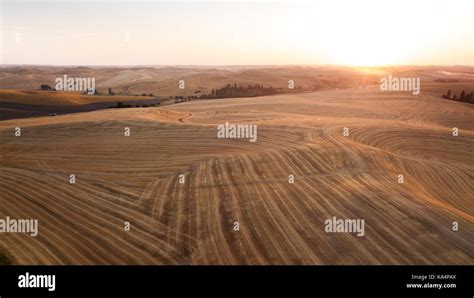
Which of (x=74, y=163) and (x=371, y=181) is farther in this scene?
(x=74, y=163)

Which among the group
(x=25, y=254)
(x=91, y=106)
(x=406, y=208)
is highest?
(x=91, y=106)

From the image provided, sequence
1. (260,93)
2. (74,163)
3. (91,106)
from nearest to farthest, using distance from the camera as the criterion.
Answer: (74,163)
(91,106)
(260,93)

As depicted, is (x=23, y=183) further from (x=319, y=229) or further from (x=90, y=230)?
(x=319, y=229)

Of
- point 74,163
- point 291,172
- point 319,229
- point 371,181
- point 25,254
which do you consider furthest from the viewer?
point 74,163

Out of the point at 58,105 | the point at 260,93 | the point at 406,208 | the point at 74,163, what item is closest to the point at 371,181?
the point at 406,208

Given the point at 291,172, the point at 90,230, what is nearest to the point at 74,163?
the point at 90,230
